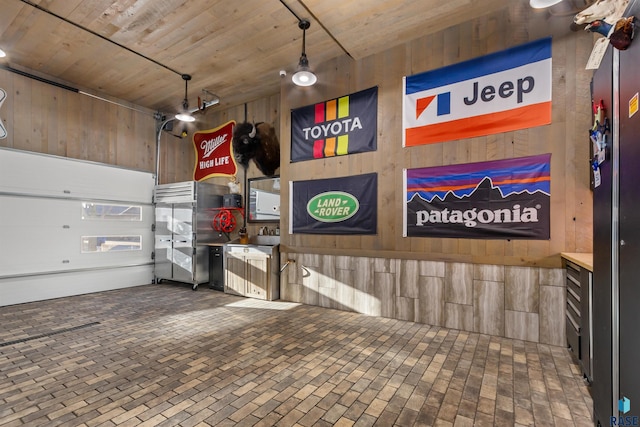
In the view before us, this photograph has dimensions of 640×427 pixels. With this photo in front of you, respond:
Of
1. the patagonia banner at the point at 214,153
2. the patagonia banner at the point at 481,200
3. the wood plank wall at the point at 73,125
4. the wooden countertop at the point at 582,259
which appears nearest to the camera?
the wooden countertop at the point at 582,259

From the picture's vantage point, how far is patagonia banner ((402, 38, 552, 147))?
297cm

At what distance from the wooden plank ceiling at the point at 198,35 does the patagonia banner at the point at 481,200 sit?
1.72 m

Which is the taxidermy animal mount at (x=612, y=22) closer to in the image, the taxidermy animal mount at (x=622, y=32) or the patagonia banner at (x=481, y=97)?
the taxidermy animal mount at (x=622, y=32)

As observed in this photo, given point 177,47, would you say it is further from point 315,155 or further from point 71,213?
point 71,213

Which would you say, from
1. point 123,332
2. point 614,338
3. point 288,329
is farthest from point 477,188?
point 123,332

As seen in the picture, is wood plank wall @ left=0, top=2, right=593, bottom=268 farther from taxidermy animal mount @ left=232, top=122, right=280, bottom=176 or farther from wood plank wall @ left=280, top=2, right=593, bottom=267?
taxidermy animal mount @ left=232, top=122, right=280, bottom=176

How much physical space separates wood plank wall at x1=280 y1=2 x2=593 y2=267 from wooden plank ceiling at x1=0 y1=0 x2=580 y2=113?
22 cm

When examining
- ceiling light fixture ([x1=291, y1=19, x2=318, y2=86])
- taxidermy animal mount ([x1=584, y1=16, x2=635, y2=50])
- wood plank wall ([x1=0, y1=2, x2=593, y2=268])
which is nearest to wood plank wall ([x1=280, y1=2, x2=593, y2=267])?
wood plank wall ([x1=0, y1=2, x2=593, y2=268])

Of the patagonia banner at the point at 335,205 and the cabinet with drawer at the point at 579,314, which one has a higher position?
the patagonia banner at the point at 335,205

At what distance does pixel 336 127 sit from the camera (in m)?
4.22

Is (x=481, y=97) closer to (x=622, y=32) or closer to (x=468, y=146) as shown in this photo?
(x=468, y=146)

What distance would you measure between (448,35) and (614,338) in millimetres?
→ 3381

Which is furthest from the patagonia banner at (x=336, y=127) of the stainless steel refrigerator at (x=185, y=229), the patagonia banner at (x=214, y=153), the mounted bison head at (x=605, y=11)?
the mounted bison head at (x=605, y=11)

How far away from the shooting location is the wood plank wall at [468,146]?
111 inches
